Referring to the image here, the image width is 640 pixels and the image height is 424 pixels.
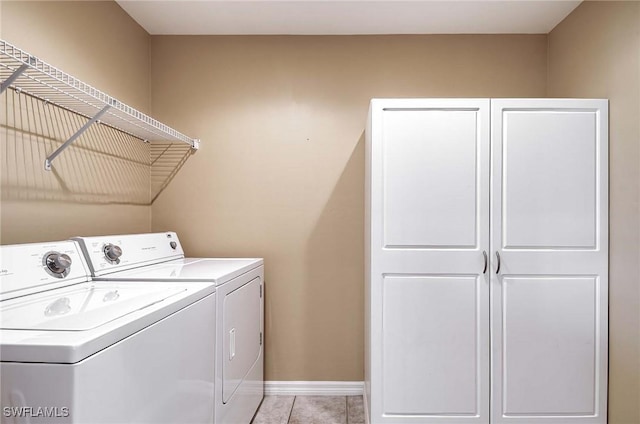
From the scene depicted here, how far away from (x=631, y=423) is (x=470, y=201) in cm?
122

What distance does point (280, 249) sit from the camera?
2617mm

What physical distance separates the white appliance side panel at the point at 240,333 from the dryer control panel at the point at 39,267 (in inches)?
23.9

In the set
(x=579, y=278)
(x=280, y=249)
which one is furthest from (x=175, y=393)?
(x=579, y=278)

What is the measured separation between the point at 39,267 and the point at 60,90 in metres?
0.67

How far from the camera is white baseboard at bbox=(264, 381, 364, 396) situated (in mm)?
2586

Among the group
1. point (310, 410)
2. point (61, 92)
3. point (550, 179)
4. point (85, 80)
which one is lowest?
point (310, 410)

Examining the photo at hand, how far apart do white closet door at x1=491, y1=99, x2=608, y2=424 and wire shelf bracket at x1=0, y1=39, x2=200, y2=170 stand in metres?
1.80

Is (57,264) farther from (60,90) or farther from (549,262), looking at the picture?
(549,262)

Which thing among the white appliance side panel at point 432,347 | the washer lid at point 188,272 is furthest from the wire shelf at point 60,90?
the white appliance side panel at point 432,347

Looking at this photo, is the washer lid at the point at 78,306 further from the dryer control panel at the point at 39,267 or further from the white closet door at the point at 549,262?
the white closet door at the point at 549,262

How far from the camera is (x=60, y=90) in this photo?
1.51 metres

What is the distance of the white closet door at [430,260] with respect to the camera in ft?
6.48

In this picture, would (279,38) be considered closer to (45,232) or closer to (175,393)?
(45,232)

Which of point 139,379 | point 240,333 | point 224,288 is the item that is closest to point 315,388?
point 240,333
